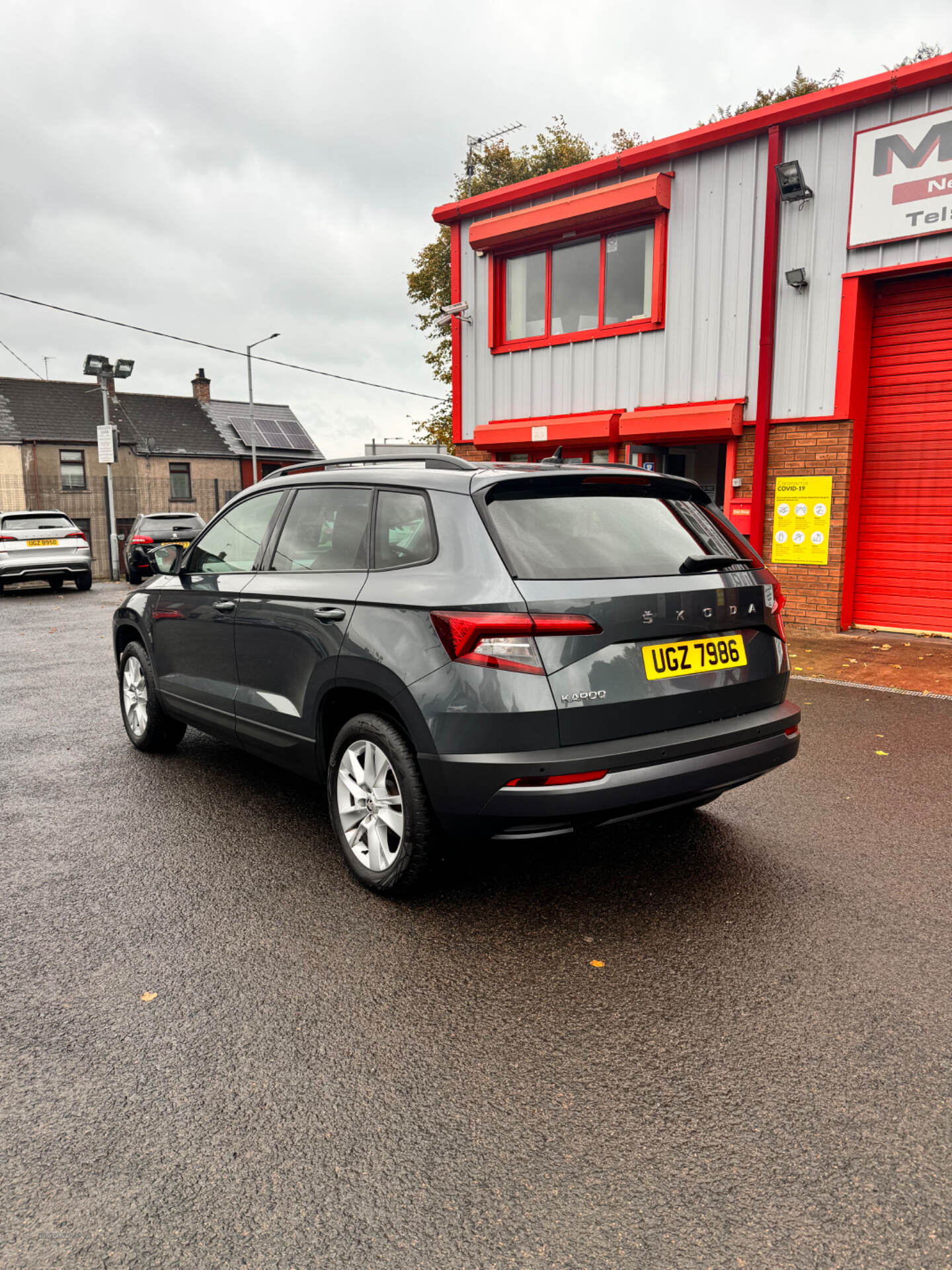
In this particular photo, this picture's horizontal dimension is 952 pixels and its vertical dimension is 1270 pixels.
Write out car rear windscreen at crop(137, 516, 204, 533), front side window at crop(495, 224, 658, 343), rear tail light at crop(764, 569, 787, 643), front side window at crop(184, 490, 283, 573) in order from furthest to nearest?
car rear windscreen at crop(137, 516, 204, 533), front side window at crop(495, 224, 658, 343), front side window at crop(184, 490, 283, 573), rear tail light at crop(764, 569, 787, 643)

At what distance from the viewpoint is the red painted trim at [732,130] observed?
9.00m

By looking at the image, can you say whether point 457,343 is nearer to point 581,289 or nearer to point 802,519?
point 581,289

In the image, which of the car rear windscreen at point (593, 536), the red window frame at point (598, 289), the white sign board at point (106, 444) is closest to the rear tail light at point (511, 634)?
the car rear windscreen at point (593, 536)

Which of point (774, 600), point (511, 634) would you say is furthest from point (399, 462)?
point (774, 600)

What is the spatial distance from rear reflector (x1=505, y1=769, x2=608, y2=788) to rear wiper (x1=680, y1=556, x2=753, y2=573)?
93 centimetres

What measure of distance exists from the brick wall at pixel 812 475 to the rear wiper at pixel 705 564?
712cm

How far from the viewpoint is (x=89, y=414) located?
47094 millimetres

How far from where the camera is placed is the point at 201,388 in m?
52.3

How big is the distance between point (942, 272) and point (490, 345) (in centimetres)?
620

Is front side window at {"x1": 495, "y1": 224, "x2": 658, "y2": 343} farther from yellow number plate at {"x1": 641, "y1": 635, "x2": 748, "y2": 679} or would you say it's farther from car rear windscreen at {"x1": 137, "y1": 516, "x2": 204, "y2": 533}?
car rear windscreen at {"x1": 137, "y1": 516, "x2": 204, "y2": 533}

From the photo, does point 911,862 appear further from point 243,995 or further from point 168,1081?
point 168,1081

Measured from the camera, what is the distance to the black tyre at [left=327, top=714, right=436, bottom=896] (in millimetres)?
3320

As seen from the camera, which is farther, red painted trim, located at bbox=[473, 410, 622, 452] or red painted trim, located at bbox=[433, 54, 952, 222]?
red painted trim, located at bbox=[473, 410, 622, 452]

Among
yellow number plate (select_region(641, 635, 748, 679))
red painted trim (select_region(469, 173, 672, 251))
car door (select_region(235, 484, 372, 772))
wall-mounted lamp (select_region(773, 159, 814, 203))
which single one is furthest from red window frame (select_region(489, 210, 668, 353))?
yellow number plate (select_region(641, 635, 748, 679))
